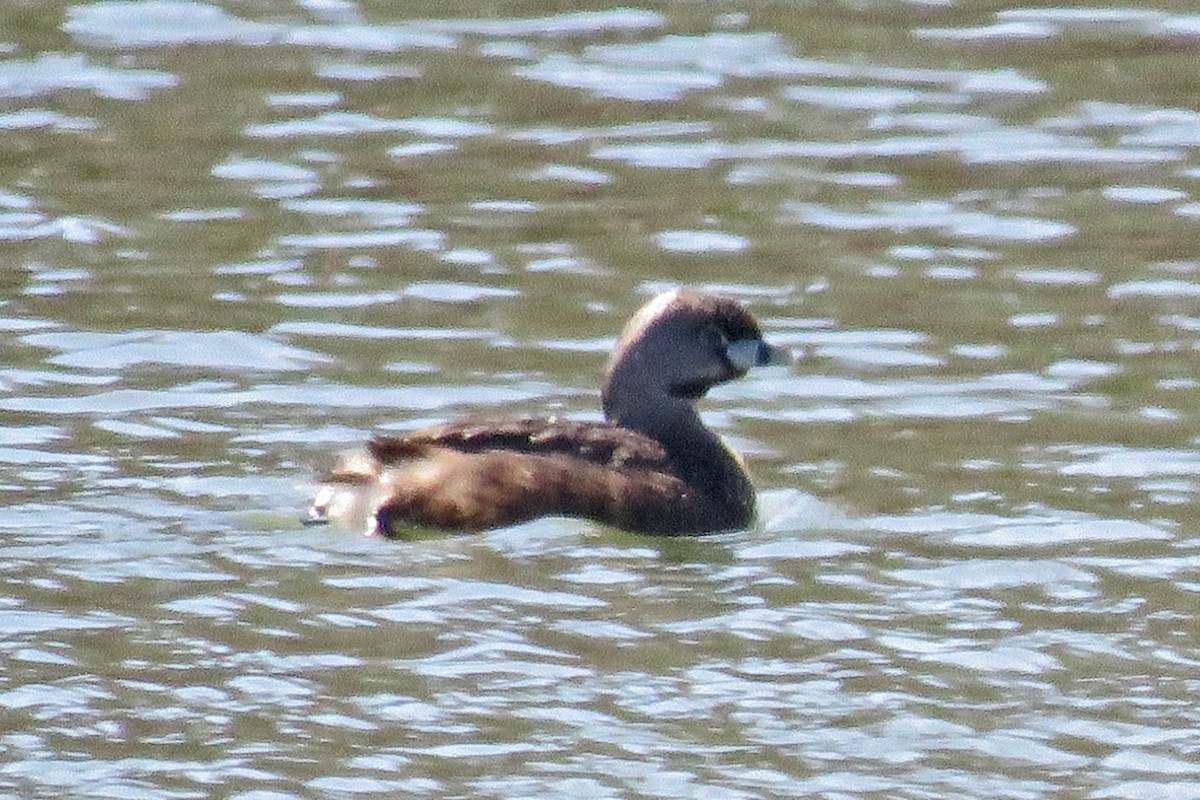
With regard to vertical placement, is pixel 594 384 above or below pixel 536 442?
below

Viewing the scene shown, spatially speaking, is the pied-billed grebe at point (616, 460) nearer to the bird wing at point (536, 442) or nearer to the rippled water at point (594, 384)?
the bird wing at point (536, 442)

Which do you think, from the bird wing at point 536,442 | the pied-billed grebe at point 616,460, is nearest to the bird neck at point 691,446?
the pied-billed grebe at point 616,460

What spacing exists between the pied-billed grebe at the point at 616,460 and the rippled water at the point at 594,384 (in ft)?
0.37

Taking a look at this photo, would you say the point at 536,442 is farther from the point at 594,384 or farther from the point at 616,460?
the point at 594,384

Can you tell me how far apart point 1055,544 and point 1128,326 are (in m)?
2.83

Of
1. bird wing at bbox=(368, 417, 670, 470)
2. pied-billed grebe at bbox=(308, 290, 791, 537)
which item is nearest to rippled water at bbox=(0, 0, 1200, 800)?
pied-billed grebe at bbox=(308, 290, 791, 537)

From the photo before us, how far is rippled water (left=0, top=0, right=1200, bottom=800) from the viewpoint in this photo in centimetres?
795

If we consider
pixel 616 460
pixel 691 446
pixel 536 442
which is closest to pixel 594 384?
pixel 691 446

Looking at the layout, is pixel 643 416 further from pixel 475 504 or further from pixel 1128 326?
pixel 1128 326

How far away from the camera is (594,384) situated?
11883 mm

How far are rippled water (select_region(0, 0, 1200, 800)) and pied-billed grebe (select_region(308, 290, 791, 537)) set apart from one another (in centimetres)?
11

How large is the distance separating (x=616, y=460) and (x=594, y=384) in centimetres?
178

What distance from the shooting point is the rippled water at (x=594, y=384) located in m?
7.95

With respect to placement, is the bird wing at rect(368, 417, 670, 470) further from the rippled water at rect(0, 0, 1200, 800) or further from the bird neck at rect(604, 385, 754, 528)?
the rippled water at rect(0, 0, 1200, 800)
